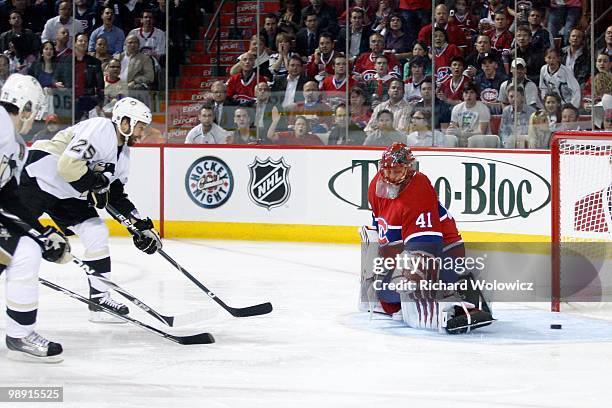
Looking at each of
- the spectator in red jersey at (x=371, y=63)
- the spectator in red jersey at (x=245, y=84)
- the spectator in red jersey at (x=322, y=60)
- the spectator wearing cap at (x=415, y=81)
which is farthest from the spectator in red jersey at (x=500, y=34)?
the spectator in red jersey at (x=245, y=84)

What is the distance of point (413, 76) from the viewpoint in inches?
362

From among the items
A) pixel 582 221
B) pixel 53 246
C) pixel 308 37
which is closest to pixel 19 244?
pixel 53 246

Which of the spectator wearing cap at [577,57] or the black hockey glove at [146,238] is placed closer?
the black hockey glove at [146,238]

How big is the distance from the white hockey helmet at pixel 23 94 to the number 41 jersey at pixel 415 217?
63.9 inches

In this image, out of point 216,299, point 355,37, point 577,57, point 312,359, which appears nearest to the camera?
point 312,359

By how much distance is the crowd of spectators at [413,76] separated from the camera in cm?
870

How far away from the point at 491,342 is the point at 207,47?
5295 millimetres

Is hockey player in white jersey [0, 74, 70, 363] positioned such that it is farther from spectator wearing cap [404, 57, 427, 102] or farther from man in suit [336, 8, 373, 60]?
man in suit [336, 8, 373, 60]

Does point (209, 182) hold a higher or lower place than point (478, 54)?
lower

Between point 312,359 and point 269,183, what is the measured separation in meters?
4.57

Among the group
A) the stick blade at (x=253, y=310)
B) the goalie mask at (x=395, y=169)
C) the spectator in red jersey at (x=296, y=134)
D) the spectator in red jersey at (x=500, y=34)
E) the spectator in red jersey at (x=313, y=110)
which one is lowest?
the stick blade at (x=253, y=310)

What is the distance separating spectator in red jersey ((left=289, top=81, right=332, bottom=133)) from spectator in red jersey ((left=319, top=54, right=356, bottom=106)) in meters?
0.06

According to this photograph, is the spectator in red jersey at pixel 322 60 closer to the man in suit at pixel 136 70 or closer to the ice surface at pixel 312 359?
the man in suit at pixel 136 70

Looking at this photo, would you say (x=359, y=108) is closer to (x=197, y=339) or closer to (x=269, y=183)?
(x=269, y=183)
